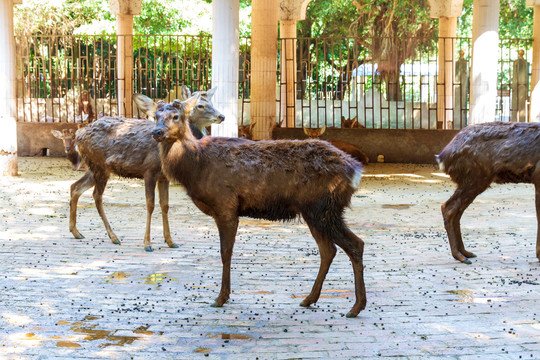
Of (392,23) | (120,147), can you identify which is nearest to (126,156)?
(120,147)

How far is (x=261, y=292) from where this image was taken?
668 centimetres

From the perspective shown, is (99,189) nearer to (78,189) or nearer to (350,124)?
(78,189)

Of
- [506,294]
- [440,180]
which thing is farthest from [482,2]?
[506,294]

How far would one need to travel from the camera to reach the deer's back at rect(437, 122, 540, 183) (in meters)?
7.97

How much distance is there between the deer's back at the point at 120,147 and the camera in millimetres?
8844

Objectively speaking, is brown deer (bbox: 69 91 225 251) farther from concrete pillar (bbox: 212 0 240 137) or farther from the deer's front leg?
concrete pillar (bbox: 212 0 240 137)

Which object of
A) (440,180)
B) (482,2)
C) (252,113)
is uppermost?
(482,2)

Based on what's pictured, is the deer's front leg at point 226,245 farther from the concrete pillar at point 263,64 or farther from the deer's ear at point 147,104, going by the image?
the concrete pillar at point 263,64

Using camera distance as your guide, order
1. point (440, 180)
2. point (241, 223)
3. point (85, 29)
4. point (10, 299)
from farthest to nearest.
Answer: point (85, 29)
point (440, 180)
point (241, 223)
point (10, 299)

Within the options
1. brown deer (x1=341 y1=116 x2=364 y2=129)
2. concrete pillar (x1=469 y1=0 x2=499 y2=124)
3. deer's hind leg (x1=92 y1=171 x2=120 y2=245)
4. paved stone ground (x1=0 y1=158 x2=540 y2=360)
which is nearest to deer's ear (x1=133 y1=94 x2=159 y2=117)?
paved stone ground (x1=0 y1=158 x2=540 y2=360)

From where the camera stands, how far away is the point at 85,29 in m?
26.8

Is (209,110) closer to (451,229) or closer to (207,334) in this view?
(451,229)

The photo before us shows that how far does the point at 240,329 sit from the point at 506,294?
8.52 ft

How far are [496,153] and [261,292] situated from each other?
321 cm
